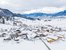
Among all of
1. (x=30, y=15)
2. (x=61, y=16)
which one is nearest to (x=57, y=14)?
(x=61, y=16)

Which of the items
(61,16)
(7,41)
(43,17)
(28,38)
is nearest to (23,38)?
(28,38)

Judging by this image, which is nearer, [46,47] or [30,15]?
[46,47]

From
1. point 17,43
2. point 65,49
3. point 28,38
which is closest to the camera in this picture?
point 65,49

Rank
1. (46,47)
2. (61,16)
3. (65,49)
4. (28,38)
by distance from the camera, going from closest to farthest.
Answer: (65,49), (46,47), (28,38), (61,16)

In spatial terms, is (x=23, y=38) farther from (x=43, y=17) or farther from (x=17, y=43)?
(x=43, y=17)

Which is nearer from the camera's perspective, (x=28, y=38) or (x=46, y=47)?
(x=46, y=47)

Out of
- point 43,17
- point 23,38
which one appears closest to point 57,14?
point 43,17

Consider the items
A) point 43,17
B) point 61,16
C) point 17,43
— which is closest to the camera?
point 17,43

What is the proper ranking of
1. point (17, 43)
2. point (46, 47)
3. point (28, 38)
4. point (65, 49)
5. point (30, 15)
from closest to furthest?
1. point (65, 49)
2. point (46, 47)
3. point (17, 43)
4. point (28, 38)
5. point (30, 15)

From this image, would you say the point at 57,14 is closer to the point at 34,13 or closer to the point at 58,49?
the point at 34,13
